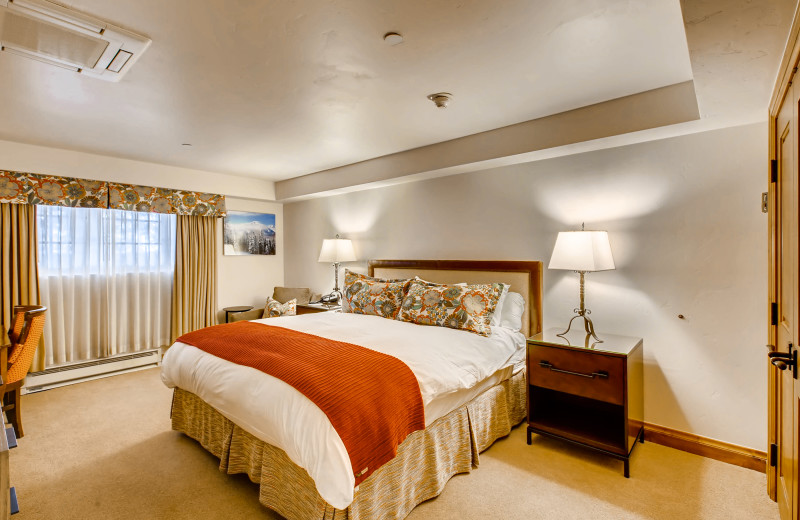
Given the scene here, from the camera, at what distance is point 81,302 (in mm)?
4117

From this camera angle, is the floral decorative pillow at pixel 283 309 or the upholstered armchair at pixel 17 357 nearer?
the upholstered armchair at pixel 17 357

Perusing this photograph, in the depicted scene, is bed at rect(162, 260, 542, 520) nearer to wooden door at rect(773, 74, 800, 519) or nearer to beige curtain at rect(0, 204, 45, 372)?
wooden door at rect(773, 74, 800, 519)

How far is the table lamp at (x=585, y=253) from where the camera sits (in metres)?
2.60

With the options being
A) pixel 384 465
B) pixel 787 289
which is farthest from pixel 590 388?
pixel 384 465

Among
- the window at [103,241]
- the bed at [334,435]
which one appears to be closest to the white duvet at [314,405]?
the bed at [334,435]

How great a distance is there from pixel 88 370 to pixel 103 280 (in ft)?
3.17

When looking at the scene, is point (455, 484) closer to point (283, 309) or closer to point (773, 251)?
point (773, 251)

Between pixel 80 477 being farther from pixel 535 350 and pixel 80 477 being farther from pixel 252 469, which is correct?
pixel 535 350

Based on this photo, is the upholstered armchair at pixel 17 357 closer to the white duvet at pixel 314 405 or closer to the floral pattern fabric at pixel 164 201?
the white duvet at pixel 314 405

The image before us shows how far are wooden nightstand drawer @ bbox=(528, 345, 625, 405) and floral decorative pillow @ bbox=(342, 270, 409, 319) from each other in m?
1.27

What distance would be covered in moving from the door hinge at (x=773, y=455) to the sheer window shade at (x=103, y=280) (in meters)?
5.48

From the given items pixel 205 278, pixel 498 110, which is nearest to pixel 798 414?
pixel 498 110

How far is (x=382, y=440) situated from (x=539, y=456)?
137cm

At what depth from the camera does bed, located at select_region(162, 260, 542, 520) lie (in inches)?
68.7
